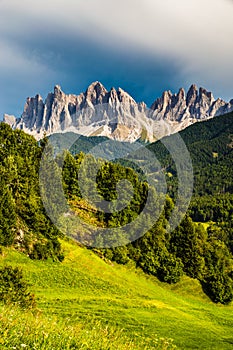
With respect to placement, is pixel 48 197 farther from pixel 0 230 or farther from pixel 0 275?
pixel 0 275

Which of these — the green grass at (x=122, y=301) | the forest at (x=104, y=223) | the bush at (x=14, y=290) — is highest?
the forest at (x=104, y=223)

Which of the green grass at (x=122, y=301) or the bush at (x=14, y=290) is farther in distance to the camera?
the green grass at (x=122, y=301)

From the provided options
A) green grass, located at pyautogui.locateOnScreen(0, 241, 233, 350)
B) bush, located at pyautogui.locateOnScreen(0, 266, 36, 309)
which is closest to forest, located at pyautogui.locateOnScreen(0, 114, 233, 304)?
green grass, located at pyautogui.locateOnScreen(0, 241, 233, 350)

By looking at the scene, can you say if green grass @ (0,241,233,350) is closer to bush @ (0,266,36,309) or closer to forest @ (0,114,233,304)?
forest @ (0,114,233,304)

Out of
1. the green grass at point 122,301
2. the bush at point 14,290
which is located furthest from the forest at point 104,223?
the bush at point 14,290

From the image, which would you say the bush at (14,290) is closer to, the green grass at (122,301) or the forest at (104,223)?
the green grass at (122,301)

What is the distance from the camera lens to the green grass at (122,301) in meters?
27.2

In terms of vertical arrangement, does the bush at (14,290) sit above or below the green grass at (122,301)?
above

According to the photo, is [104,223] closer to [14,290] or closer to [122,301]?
[122,301]

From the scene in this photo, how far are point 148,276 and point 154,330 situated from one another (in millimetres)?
31419

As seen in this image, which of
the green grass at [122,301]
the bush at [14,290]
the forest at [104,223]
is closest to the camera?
the bush at [14,290]

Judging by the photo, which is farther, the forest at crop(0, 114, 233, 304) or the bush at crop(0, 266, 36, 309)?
the forest at crop(0, 114, 233, 304)

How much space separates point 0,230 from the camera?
4397cm

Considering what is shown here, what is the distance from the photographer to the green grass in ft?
89.4
